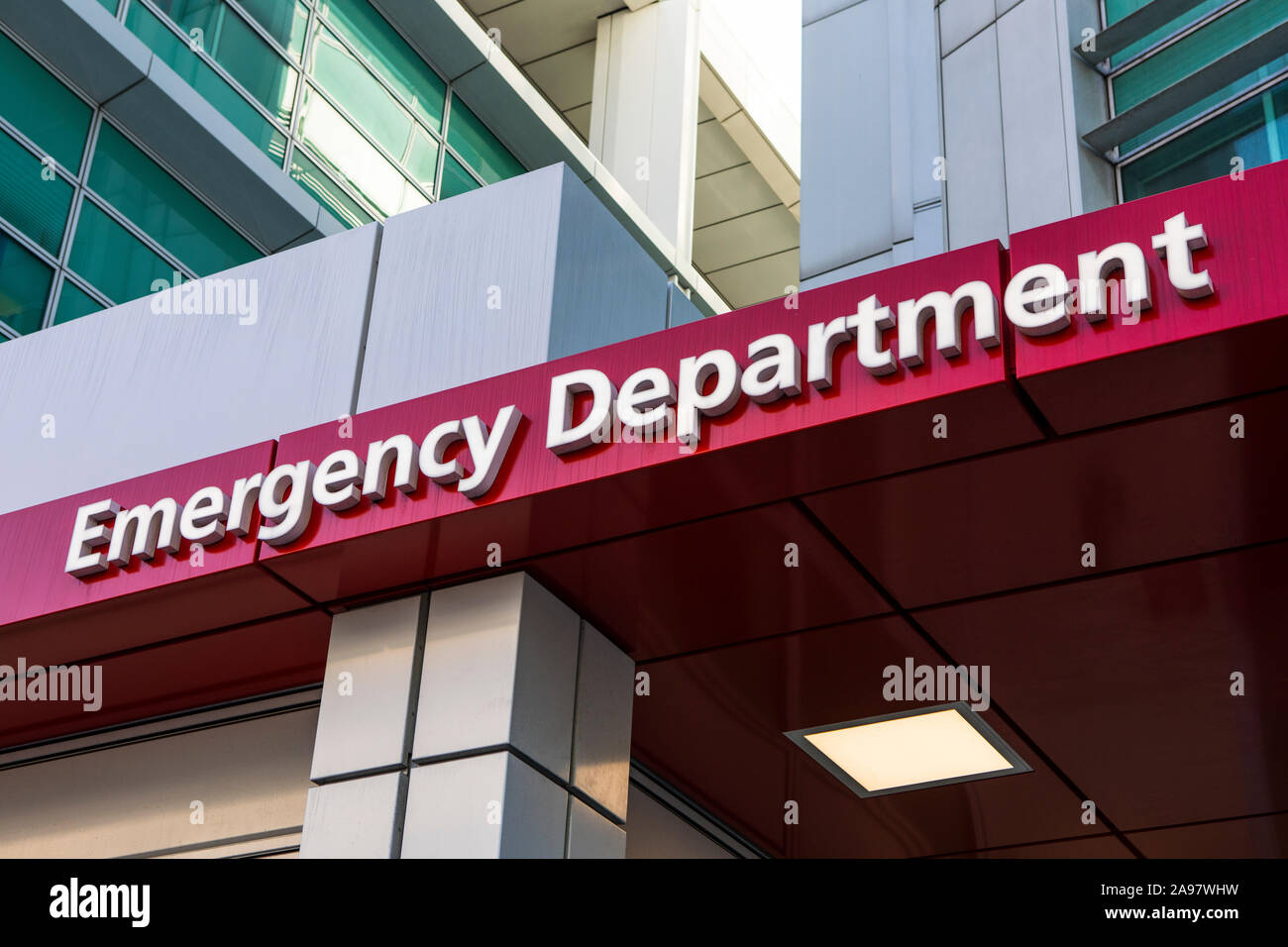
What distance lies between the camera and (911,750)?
7.68m

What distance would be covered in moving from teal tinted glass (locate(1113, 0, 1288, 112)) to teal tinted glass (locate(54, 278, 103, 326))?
10.4 m

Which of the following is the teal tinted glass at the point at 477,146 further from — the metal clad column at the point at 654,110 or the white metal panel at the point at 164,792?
the white metal panel at the point at 164,792

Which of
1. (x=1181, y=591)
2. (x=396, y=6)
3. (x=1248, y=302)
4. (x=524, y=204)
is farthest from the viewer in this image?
(x=396, y=6)

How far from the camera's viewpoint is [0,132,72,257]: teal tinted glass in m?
14.8

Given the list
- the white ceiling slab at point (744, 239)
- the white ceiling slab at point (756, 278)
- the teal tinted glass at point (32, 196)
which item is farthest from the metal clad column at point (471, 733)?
the white ceiling slab at point (756, 278)

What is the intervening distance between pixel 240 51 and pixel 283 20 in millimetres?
1063

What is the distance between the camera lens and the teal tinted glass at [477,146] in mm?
22734

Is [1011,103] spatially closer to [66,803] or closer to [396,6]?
[66,803]

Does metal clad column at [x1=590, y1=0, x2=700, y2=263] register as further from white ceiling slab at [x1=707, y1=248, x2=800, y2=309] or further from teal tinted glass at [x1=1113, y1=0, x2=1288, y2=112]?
teal tinted glass at [x1=1113, y1=0, x2=1288, y2=112]

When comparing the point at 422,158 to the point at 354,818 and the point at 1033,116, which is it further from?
the point at 354,818

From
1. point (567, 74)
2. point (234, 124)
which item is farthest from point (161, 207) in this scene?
point (567, 74)

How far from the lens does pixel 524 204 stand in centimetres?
706
